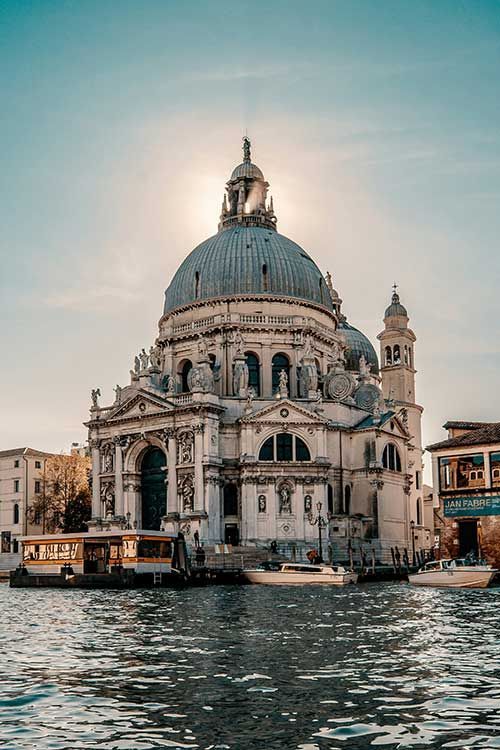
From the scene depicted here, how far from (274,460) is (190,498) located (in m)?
5.72

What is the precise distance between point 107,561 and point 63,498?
92.8 feet

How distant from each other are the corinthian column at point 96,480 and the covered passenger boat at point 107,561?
13.6 meters

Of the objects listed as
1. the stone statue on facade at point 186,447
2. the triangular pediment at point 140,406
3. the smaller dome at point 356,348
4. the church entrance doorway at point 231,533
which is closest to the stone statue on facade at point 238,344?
the triangular pediment at point 140,406

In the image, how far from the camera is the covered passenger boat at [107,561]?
44750 millimetres

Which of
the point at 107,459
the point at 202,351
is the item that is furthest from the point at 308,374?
the point at 107,459

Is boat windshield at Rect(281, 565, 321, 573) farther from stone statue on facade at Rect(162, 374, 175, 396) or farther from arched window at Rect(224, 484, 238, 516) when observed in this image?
stone statue on facade at Rect(162, 374, 175, 396)

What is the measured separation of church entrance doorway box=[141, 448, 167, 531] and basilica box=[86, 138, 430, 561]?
0.32ft

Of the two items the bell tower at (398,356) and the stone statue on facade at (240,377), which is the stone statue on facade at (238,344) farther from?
the bell tower at (398,356)

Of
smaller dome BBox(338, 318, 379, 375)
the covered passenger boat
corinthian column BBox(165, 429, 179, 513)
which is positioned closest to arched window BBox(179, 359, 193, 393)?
corinthian column BBox(165, 429, 179, 513)

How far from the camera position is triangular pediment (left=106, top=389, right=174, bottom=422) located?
61.5 meters

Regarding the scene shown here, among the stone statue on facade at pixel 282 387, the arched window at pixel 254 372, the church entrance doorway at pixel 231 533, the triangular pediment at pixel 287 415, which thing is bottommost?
the church entrance doorway at pixel 231 533

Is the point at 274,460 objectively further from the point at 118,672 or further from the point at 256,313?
the point at 118,672

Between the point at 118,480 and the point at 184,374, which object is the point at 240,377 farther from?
the point at 118,480

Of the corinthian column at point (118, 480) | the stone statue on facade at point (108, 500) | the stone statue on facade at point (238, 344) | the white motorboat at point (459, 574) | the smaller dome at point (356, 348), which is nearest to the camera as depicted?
the white motorboat at point (459, 574)
